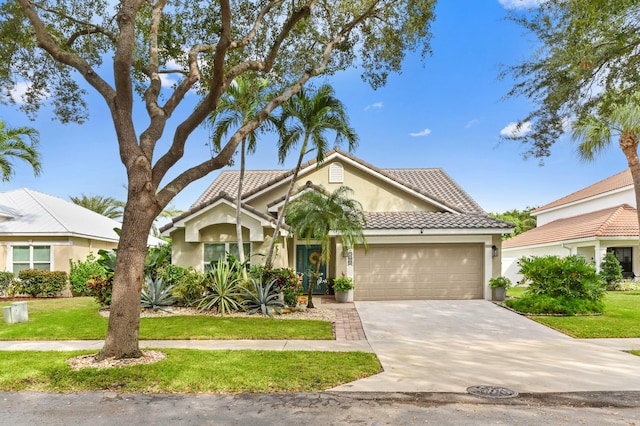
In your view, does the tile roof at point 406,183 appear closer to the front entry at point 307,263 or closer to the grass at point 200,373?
the front entry at point 307,263

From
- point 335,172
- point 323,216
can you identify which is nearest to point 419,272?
point 323,216

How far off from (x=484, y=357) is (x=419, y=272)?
8.26 metres

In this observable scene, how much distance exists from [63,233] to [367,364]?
55.2 feet

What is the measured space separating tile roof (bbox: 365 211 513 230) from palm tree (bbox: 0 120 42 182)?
1550 centimetres

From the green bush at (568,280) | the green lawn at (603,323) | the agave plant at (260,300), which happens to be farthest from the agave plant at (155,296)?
the green bush at (568,280)

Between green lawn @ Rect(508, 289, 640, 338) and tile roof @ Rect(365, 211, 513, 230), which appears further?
tile roof @ Rect(365, 211, 513, 230)

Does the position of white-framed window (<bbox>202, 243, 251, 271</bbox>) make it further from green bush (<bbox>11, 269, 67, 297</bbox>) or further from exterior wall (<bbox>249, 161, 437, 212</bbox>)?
green bush (<bbox>11, 269, 67, 297</bbox>)

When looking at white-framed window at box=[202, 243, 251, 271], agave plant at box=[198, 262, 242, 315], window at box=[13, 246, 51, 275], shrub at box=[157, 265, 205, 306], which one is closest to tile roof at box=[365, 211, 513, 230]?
white-framed window at box=[202, 243, 251, 271]

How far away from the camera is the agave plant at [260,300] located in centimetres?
1277

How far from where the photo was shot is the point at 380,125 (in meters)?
20.9

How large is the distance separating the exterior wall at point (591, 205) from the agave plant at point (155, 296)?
85.0 feet

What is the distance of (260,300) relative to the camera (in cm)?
1281

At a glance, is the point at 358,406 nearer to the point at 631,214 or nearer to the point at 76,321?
the point at 76,321

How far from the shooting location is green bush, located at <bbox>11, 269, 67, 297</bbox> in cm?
1833
